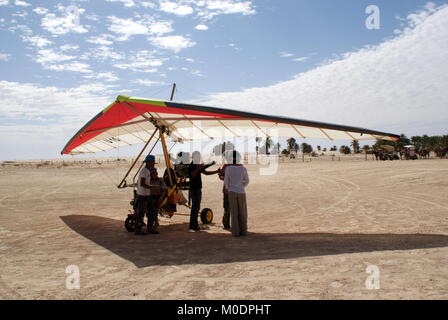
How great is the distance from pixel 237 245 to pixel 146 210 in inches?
98.9

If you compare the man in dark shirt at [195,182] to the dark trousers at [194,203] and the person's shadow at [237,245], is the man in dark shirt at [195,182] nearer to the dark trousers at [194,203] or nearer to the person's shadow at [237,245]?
the dark trousers at [194,203]

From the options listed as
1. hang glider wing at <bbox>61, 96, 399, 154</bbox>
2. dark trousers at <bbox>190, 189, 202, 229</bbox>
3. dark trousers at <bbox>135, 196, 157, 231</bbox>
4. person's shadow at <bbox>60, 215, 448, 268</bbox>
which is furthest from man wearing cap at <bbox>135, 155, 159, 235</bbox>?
hang glider wing at <bbox>61, 96, 399, 154</bbox>

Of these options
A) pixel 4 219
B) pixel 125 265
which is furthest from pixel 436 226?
pixel 4 219

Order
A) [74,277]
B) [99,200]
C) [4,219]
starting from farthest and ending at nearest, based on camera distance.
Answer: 1. [99,200]
2. [4,219]
3. [74,277]

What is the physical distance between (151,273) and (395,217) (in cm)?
669

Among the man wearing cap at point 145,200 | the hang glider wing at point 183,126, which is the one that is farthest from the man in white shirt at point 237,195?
the man wearing cap at point 145,200

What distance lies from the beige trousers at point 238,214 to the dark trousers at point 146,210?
1.83 m

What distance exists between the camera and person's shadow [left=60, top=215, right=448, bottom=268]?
5660 mm

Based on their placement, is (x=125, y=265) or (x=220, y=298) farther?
(x=125, y=265)

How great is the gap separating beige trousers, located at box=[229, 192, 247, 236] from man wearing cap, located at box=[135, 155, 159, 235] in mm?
1837
